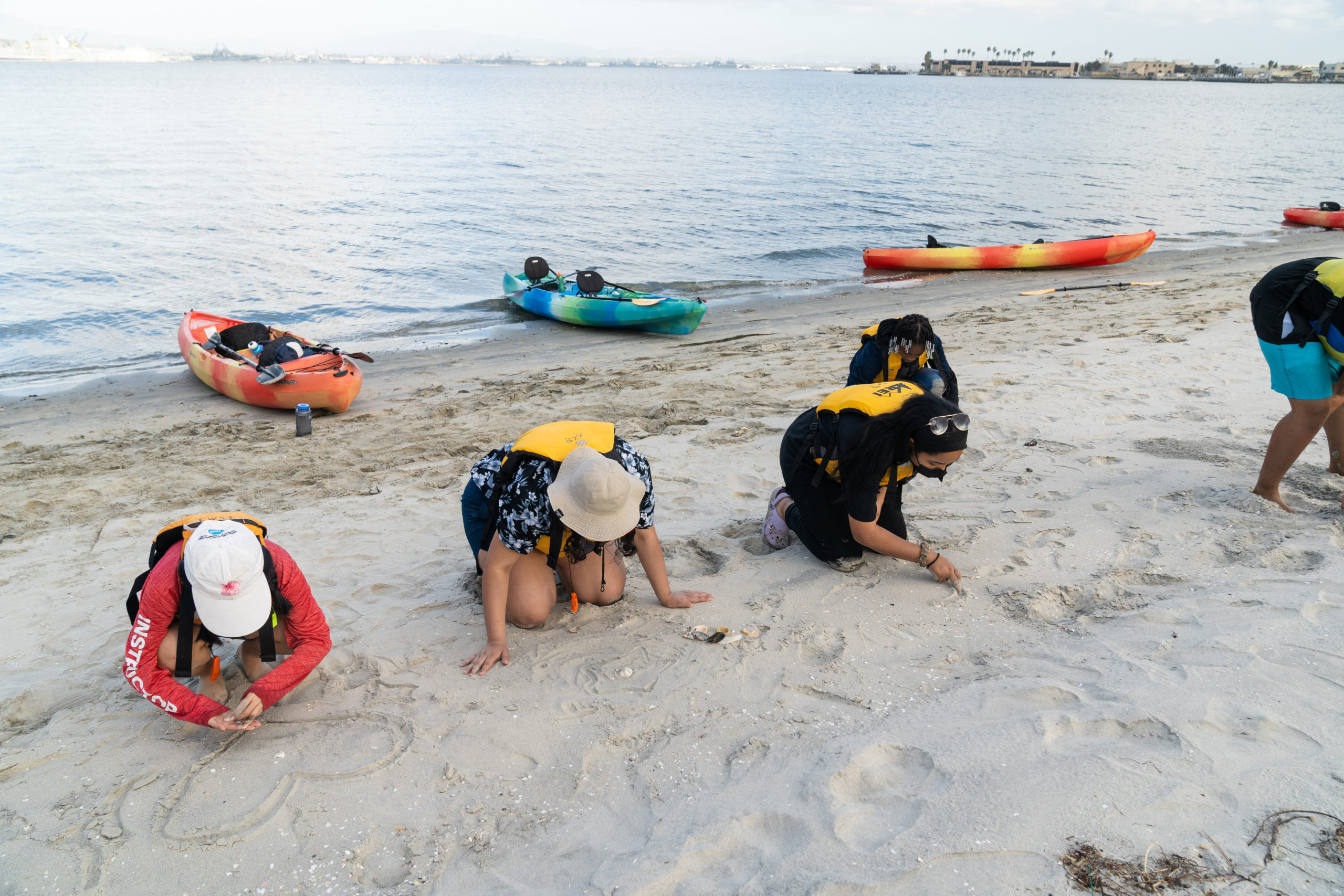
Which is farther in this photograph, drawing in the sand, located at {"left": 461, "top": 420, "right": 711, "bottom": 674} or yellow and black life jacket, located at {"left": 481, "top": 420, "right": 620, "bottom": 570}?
yellow and black life jacket, located at {"left": 481, "top": 420, "right": 620, "bottom": 570}

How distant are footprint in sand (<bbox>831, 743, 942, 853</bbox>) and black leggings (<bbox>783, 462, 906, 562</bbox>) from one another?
4.42 feet

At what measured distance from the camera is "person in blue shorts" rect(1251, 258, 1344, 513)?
3.68 metres

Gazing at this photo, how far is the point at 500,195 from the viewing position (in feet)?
80.4

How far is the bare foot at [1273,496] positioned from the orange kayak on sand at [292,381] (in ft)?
24.3

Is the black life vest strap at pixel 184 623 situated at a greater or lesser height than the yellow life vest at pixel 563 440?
lesser

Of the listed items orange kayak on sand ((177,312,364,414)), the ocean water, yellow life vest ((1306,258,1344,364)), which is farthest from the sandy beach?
the ocean water

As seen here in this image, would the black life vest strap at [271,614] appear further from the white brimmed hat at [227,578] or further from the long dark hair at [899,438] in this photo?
the long dark hair at [899,438]

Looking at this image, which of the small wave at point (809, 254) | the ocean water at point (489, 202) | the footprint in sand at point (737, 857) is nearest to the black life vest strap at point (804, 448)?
the footprint in sand at point (737, 857)

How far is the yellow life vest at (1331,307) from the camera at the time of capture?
11.9ft

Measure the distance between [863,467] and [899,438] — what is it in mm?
185

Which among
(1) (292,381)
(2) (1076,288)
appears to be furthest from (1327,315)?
(2) (1076,288)

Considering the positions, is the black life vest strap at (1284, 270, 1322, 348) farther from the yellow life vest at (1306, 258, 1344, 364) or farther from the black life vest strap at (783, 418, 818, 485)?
the black life vest strap at (783, 418, 818, 485)

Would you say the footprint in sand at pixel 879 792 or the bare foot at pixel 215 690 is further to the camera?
the bare foot at pixel 215 690

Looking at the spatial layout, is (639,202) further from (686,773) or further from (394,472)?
(686,773)
